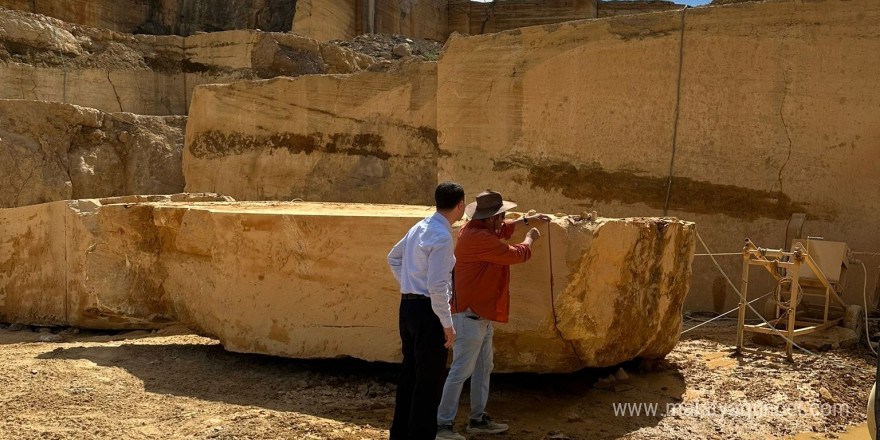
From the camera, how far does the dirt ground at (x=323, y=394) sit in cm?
349

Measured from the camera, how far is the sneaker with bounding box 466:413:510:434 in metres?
3.46

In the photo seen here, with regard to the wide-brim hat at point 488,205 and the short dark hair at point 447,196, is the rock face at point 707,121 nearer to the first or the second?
the wide-brim hat at point 488,205

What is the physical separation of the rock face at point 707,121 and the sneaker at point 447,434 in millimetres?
3267

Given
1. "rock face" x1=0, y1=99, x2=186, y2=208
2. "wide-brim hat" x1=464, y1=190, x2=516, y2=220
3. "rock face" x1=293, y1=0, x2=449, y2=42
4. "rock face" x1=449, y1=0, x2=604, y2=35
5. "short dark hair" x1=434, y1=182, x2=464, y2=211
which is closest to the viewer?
"short dark hair" x1=434, y1=182, x2=464, y2=211

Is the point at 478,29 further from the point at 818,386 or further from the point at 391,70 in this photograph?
the point at 818,386

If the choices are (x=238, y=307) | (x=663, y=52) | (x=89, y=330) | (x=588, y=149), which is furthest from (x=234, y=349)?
(x=663, y=52)

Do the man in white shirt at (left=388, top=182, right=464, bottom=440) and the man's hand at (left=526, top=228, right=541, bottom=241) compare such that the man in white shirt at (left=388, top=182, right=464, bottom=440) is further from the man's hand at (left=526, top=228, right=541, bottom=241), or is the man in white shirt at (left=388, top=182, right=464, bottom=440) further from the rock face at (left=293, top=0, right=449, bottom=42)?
the rock face at (left=293, top=0, right=449, bottom=42)

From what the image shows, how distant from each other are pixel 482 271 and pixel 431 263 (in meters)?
0.45

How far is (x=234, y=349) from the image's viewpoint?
446cm

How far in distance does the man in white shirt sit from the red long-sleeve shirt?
0.26m

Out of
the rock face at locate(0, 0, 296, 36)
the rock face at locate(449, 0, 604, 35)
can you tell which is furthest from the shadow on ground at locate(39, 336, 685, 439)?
the rock face at locate(449, 0, 604, 35)

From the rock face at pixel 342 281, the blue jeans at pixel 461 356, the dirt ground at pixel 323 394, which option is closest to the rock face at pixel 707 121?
the dirt ground at pixel 323 394

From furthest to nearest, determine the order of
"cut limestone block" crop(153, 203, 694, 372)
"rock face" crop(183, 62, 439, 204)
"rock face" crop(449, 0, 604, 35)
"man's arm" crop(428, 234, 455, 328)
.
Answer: "rock face" crop(449, 0, 604, 35), "rock face" crop(183, 62, 439, 204), "cut limestone block" crop(153, 203, 694, 372), "man's arm" crop(428, 234, 455, 328)

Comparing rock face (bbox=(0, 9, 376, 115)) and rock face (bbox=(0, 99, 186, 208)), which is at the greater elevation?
rock face (bbox=(0, 9, 376, 115))
